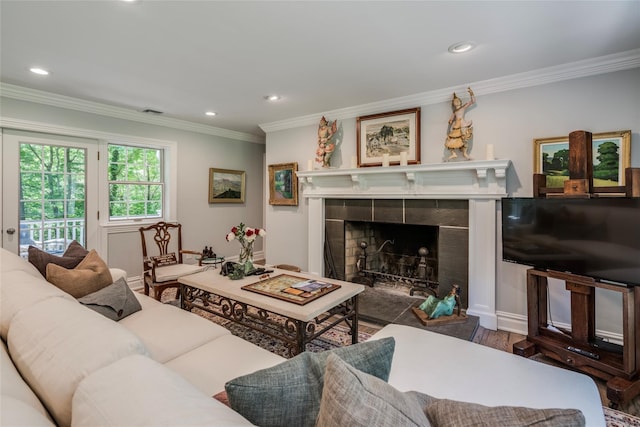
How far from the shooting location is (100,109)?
382 cm

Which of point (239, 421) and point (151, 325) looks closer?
point (239, 421)

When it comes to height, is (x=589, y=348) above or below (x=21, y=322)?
below

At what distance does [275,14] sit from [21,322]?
6.58 feet

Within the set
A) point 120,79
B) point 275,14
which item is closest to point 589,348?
point 275,14

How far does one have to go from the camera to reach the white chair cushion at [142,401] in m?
0.62

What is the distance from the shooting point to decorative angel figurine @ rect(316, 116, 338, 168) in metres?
4.00

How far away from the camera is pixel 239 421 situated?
2.12 feet

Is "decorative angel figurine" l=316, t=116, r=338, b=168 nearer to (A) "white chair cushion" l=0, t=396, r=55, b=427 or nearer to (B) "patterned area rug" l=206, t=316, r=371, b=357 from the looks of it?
(B) "patterned area rug" l=206, t=316, r=371, b=357

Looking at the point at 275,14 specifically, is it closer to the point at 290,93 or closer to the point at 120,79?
the point at 290,93

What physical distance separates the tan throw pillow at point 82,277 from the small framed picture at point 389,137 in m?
2.85

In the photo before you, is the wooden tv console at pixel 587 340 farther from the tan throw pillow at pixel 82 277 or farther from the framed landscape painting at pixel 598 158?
the tan throw pillow at pixel 82 277

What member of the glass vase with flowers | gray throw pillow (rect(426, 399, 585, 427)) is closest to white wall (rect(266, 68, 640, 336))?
the glass vase with flowers

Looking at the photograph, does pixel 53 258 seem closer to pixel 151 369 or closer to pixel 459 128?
pixel 151 369

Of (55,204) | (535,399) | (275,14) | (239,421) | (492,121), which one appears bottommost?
(535,399)
